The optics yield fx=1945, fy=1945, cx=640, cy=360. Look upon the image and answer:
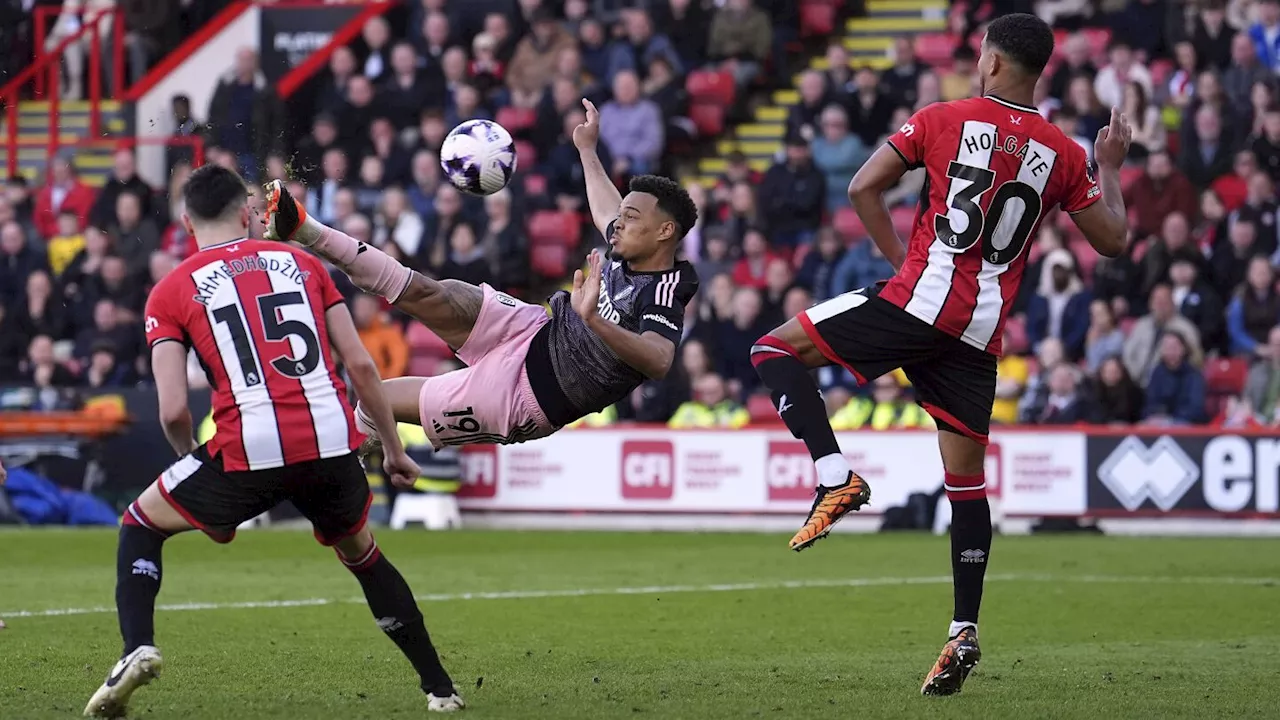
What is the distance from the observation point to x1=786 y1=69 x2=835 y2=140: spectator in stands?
21.4 metres

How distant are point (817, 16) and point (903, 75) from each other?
2.66 metres

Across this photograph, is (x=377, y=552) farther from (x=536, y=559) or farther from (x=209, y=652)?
(x=536, y=559)

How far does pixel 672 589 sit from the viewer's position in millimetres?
12273

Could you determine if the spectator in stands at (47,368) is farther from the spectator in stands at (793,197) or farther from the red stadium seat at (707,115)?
the red stadium seat at (707,115)

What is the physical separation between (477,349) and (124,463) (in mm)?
11465

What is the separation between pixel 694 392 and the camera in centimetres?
1905

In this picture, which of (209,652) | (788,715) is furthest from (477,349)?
(788,715)

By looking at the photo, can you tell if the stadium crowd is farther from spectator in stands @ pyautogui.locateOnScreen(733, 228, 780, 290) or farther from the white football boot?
the white football boot

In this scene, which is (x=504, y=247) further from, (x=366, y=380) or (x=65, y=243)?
(x=366, y=380)

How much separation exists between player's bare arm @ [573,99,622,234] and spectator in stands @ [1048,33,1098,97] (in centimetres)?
1208

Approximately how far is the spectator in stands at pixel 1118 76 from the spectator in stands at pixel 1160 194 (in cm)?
119

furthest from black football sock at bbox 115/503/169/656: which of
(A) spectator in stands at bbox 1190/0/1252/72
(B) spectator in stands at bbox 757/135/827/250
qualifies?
(A) spectator in stands at bbox 1190/0/1252/72

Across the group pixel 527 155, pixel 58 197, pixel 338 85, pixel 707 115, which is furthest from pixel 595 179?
pixel 58 197

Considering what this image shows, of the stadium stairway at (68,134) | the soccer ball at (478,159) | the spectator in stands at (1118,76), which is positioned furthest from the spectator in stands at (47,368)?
the soccer ball at (478,159)
